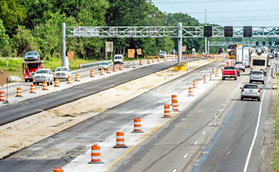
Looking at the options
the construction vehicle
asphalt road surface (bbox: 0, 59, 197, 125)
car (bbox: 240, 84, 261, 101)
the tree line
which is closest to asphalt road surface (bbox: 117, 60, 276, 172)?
car (bbox: 240, 84, 261, 101)

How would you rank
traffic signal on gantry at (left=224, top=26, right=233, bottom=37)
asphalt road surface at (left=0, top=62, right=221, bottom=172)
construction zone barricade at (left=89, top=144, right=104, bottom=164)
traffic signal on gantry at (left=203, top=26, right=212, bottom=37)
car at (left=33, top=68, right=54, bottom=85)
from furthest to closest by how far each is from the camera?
1. traffic signal on gantry at (left=203, top=26, right=212, bottom=37)
2. traffic signal on gantry at (left=224, top=26, right=233, bottom=37)
3. car at (left=33, top=68, right=54, bottom=85)
4. asphalt road surface at (left=0, top=62, right=221, bottom=172)
5. construction zone barricade at (left=89, top=144, right=104, bottom=164)

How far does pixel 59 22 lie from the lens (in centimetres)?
12088

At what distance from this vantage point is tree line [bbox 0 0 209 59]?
11056 cm

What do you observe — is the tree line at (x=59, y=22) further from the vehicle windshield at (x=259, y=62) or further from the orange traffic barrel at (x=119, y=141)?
the orange traffic barrel at (x=119, y=141)

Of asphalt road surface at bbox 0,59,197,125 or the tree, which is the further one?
the tree

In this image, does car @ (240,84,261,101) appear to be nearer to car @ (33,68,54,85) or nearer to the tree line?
car @ (33,68,54,85)

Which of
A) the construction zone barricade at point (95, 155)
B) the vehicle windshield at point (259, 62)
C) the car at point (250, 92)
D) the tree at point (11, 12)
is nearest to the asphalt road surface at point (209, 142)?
the construction zone barricade at point (95, 155)

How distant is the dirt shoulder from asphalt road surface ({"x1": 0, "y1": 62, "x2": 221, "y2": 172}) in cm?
95

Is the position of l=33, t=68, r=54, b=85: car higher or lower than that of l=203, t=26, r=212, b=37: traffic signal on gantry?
lower

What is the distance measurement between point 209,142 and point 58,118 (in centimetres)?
1534

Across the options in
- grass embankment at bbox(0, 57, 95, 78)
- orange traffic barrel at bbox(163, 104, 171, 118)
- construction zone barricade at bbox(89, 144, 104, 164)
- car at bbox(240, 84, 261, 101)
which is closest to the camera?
construction zone barricade at bbox(89, 144, 104, 164)

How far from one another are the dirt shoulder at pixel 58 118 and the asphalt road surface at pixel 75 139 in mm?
955

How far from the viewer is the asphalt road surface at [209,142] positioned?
86.1 feet

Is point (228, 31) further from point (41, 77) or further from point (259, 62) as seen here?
point (41, 77)
